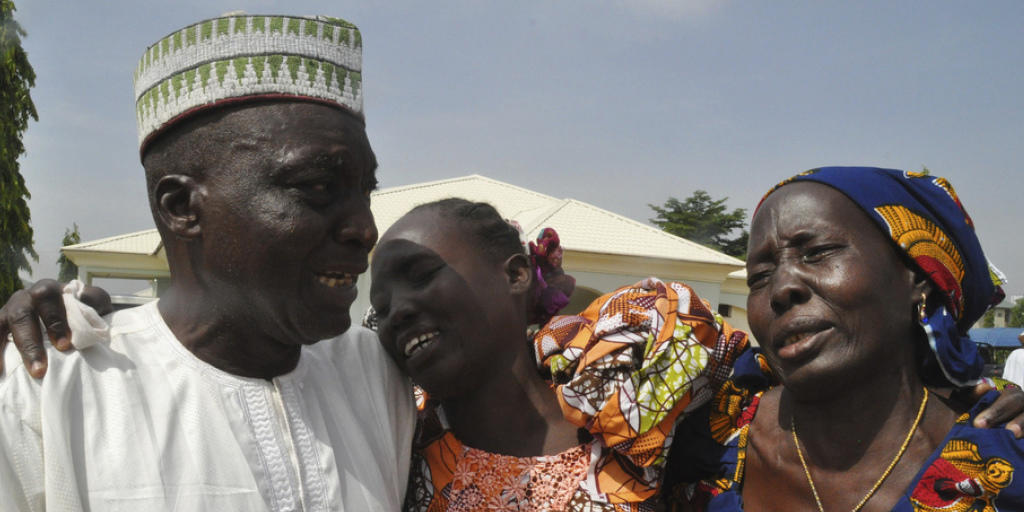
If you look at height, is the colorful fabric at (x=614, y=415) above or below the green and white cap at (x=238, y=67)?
below

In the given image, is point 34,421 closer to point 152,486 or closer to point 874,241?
point 152,486

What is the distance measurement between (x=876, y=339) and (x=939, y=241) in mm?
329

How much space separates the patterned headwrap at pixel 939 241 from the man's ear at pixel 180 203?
1.67 metres

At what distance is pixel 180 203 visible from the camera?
73.2 inches

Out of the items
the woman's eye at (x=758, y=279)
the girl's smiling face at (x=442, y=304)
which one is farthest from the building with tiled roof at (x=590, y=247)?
the woman's eye at (x=758, y=279)

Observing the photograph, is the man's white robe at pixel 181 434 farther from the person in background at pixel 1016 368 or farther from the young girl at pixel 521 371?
the person in background at pixel 1016 368

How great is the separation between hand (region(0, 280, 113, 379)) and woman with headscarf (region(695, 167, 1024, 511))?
5.81 feet

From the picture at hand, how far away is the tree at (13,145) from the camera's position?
16281mm

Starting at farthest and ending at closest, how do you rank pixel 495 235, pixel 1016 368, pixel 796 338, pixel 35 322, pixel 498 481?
pixel 1016 368
pixel 495 235
pixel 498 481
pixel 796 338
pixel 35 322

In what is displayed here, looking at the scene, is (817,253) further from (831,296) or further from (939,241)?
(939,241)

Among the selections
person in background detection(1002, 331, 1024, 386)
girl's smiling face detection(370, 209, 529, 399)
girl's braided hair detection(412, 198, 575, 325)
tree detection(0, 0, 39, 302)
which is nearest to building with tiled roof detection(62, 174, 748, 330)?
tree detection(0, 0, 39, 302)

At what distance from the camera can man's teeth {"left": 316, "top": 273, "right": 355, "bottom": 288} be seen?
186cm

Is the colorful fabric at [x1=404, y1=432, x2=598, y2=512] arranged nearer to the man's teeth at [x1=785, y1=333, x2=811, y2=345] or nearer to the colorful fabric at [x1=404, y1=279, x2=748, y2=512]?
the colorful fabric at [x1=404, y1=279, x2=748, y2=512]

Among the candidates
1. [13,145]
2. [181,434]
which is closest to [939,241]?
[181,434]
